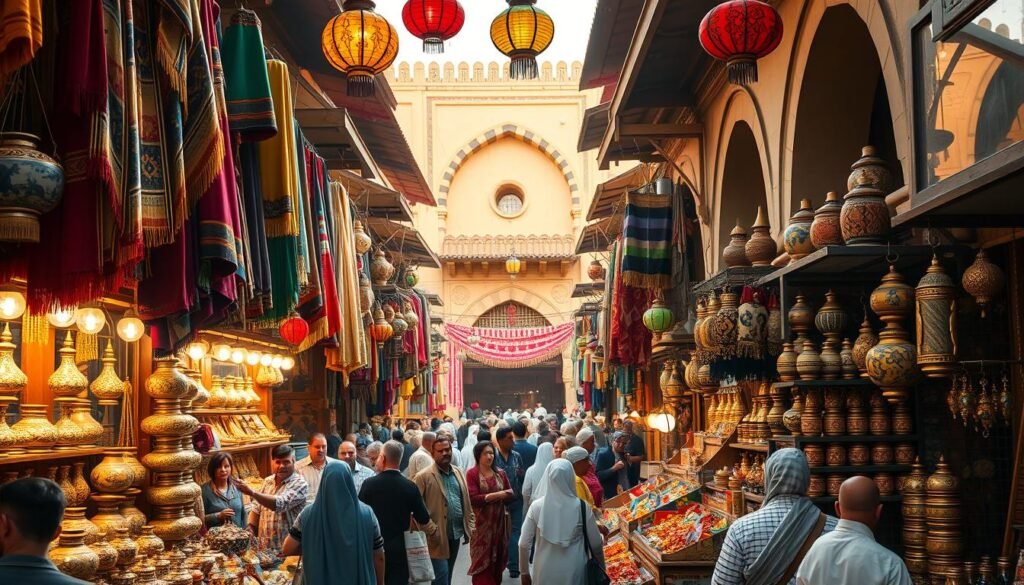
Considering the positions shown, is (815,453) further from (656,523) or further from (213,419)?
(213,419)

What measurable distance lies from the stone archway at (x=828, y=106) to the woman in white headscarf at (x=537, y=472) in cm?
265

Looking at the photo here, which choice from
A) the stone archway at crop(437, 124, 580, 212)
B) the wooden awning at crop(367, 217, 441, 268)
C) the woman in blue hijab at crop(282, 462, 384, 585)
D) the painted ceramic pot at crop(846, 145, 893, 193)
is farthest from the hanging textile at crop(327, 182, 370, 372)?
the stone archway at crop(437, 124, 580, 212)

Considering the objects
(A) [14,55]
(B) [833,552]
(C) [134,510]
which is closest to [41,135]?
(A) [14,55]

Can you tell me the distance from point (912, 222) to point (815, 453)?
5.67 feet

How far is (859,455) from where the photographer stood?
5.66 metres

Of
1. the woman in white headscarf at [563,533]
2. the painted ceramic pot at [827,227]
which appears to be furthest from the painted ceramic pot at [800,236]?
the woman in white headscarf at [563,533]

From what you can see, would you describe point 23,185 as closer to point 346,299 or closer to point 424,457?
point 346,299

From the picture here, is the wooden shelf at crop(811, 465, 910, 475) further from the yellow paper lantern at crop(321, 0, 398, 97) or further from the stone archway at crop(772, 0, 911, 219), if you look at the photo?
the yellow paper lantern at crop(321, 0, 398, 97)

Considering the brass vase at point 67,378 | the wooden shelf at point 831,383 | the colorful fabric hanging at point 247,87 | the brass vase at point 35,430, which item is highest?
the colorful fabric hanging at point 247,87

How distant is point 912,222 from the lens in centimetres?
444

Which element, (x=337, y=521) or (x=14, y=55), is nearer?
(x=14, y=55)

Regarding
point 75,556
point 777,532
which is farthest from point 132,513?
point 777,532

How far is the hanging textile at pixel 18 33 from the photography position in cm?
266

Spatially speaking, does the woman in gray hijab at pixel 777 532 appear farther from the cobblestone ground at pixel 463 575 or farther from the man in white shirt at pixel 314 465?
the cobblestone ground at pixel 463 575
